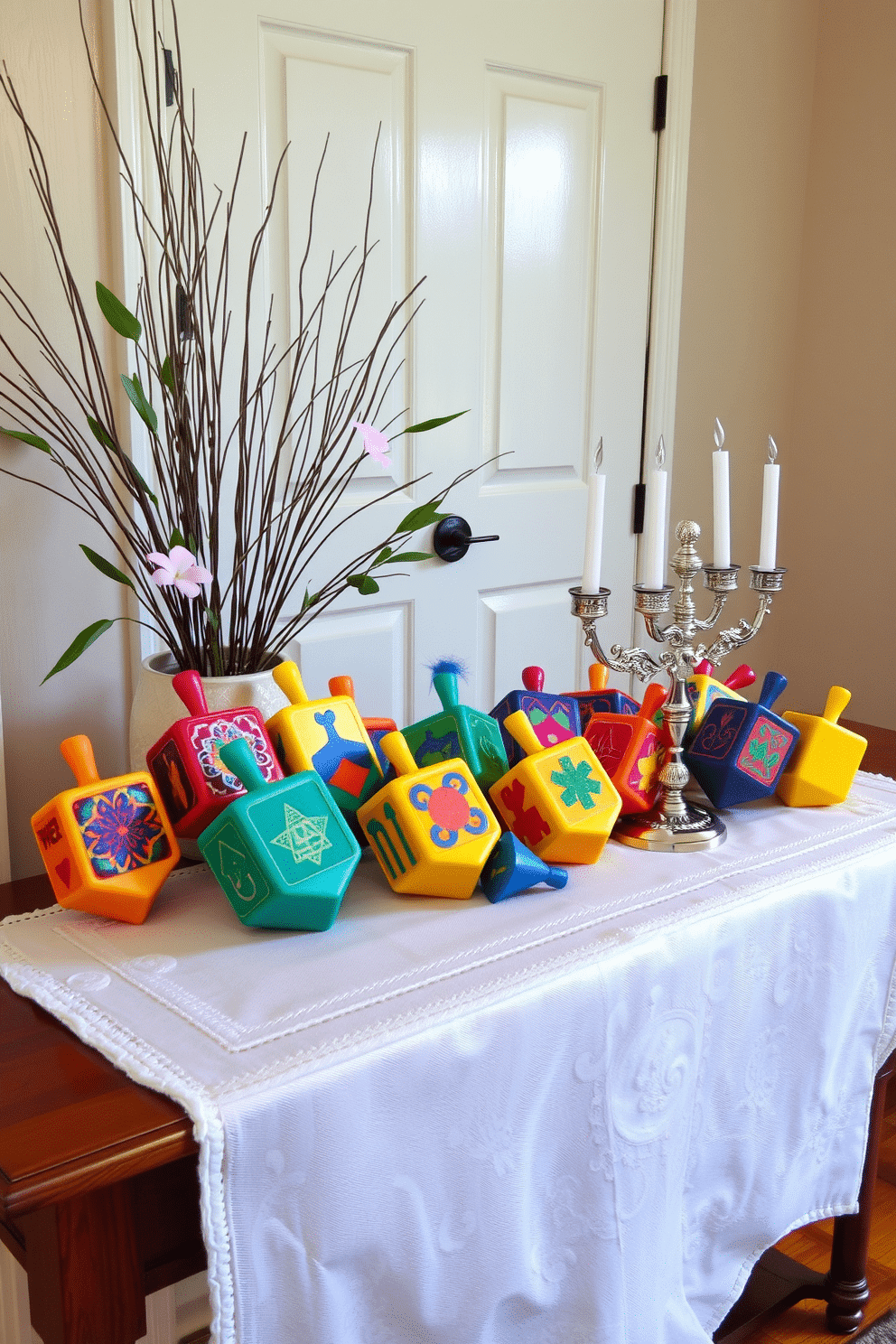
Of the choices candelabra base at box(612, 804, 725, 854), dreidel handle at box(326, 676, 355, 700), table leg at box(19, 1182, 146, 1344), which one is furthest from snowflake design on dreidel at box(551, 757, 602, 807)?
table leg at box(19, 1182, 146, 1344)

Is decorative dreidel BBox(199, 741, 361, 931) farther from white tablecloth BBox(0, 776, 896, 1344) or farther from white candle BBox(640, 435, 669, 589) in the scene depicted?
white candle BBox(640, 435, 669, 589)

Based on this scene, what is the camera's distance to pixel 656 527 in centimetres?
107

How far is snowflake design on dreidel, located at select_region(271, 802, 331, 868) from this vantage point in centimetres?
91

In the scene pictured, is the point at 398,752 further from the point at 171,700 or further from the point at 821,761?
the point at 821,761

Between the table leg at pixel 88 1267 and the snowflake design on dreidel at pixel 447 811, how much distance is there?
370 mm

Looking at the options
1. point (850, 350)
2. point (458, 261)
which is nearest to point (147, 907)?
point (458, 261)

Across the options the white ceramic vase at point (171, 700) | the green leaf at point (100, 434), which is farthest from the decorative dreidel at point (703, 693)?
the green leaf at point (100, 434)

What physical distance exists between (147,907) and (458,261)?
1.47 m

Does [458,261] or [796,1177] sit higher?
[458,261]

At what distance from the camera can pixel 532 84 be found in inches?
82.6

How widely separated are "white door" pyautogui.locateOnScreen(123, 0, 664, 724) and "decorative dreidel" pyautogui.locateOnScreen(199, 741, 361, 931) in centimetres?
106

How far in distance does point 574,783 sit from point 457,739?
0.40ft

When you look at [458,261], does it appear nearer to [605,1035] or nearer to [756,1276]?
[605,1035]

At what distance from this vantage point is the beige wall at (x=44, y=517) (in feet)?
4.93
